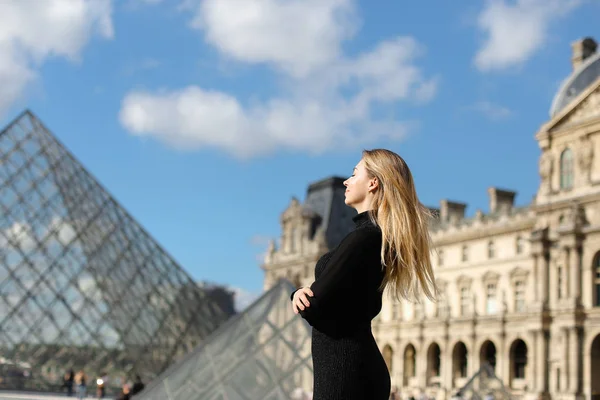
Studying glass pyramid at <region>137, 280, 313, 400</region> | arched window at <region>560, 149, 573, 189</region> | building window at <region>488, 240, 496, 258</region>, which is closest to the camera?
glass pyramid at <region>137, 280, 313, 400</region>

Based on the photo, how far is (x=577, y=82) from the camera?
41281 mm

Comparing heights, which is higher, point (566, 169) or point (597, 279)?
point (566, 169)

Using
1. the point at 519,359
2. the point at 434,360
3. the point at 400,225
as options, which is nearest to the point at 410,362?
the point at 434,360

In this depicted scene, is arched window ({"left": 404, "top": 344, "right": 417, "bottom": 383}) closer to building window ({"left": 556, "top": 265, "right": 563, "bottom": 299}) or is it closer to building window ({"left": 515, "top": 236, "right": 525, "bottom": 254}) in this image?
building window ({"left": 515, "top": 236, "right": 525, "bottom": 254})

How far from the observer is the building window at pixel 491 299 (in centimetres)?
4641

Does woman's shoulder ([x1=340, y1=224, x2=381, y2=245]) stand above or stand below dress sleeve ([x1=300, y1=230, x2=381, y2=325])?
above

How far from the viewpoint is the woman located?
2510mm

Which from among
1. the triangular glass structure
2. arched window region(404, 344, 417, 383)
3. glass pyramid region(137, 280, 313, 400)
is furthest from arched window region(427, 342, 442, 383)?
glass pyramid region(137, 280, 313, 400)

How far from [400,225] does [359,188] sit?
8.2 inches

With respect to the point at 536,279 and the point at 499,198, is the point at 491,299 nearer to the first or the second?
the point at 536,279

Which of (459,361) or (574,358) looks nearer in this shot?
(574,358)

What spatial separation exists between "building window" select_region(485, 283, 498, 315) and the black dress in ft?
148

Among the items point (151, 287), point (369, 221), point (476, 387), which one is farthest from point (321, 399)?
point (151, 287)

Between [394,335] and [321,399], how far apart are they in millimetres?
49817
